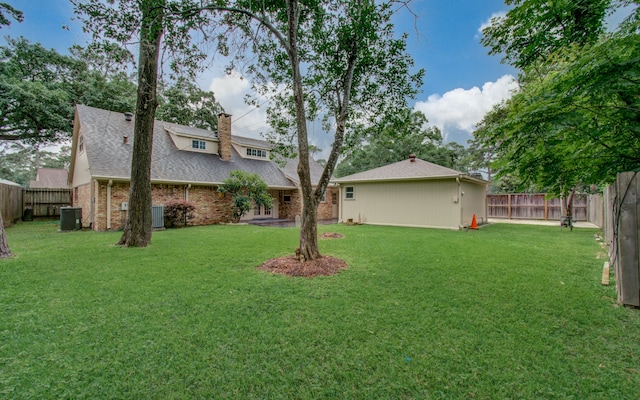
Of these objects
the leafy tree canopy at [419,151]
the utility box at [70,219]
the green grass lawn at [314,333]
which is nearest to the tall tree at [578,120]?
the green grass lawn at [314,333]

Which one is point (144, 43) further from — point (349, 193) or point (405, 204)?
point (405, 204)

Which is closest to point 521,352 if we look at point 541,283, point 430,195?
point 541,283

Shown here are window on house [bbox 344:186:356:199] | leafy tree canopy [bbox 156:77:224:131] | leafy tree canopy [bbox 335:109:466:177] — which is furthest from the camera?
leafy tree canopy [bbox 335:109:466:177]

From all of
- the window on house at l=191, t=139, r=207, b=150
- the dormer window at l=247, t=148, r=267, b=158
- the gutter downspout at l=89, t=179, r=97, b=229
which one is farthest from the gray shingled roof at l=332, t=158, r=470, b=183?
the gutter downspout at l=89, t=179, r=97, b=229

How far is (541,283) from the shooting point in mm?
4426

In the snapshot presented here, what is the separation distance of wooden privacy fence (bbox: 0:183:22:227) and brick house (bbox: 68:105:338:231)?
2.25 meters

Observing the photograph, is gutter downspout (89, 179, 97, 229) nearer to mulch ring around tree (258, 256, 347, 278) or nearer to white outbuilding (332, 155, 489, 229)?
mulch ring around tree (258, 256, 347, 278)

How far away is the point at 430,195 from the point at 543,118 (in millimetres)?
10147

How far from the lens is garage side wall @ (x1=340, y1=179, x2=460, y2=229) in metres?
11.9

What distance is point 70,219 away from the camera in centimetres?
1091

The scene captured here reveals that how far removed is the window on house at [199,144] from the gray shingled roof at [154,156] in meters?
0.42

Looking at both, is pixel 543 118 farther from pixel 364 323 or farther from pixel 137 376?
pixel 137 376

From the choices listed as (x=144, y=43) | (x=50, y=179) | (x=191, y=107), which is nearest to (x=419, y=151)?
(x=191, y=107)

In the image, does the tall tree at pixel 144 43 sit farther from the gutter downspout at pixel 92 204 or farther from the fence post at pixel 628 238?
the fence post at pixel 628 238
